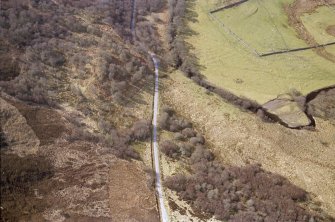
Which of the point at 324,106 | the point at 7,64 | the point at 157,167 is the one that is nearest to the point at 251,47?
the point at 324,106

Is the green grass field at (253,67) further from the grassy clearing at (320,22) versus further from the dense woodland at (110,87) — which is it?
the grassy clearing at (320,22)

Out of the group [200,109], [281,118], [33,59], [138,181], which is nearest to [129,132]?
[138,181]

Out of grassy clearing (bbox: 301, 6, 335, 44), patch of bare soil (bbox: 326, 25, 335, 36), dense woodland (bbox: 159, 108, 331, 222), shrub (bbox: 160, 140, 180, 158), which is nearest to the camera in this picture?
dense woodland (bbox: 159, 108, 331, 222)

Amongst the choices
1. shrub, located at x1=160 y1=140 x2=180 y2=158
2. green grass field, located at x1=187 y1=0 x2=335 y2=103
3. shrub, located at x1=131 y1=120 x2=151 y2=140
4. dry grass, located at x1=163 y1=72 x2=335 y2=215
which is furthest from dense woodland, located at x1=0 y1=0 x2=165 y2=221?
green grass field, located at x1=187 y1=0 x2=335 y2=103

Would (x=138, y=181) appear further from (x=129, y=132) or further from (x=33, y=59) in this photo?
(x=33, y=59)

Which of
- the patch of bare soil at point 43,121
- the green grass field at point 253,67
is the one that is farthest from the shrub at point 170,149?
the green grass field at point 253,67

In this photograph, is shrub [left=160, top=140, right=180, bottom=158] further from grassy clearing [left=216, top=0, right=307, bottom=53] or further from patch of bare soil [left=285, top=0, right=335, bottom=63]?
patch of bare soil [left=285, top=0, right=335, bottom=63]
